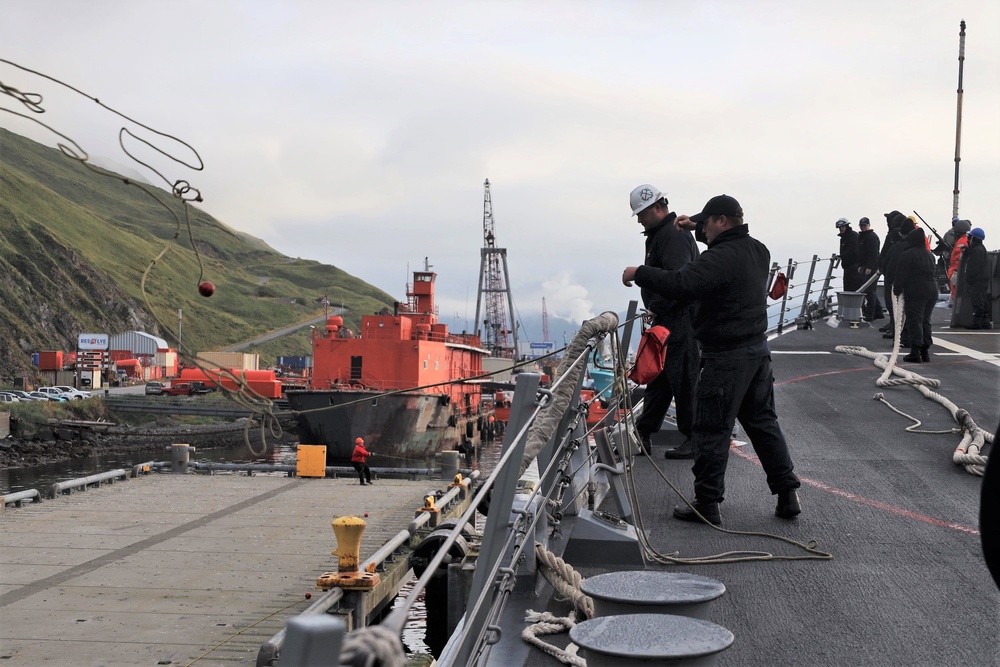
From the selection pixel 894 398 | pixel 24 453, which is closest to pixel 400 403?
pixel 24 453

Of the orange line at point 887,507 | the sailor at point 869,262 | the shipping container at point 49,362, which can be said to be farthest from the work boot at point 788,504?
the shipping container at point 49,362

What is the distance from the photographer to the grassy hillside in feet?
281

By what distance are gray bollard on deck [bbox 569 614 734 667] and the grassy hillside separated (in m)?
43.9

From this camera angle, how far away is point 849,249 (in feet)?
62.3

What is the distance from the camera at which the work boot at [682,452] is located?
23.9ft

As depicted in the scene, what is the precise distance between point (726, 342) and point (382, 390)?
115 feet

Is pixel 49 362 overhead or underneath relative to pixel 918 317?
underneath

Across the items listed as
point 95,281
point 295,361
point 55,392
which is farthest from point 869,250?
point 95,281

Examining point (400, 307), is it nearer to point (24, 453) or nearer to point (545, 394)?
point (24, 453)

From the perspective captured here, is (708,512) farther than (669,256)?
No

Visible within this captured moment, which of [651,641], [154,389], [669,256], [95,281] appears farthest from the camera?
[95,281]

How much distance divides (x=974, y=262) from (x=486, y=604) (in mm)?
14623

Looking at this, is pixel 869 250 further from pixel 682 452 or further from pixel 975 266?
pixel 682 452

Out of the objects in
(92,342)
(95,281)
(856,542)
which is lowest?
(856,542)
